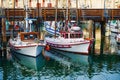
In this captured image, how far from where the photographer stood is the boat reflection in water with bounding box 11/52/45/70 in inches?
1941

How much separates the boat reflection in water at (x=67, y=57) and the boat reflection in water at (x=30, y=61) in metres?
2.32

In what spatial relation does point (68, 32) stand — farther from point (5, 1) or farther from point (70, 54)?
point (5, 1)

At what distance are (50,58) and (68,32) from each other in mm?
6373

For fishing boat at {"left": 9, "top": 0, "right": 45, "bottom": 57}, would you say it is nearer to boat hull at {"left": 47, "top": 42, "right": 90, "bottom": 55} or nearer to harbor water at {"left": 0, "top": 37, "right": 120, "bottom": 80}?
harbor water at {"left": 0, "top": 37, "right": 120, "bottom": 80}

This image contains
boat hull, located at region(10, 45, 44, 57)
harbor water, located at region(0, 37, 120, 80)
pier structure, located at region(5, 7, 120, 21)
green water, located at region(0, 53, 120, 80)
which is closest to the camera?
green water, located at region(0, 53, 120, 80)

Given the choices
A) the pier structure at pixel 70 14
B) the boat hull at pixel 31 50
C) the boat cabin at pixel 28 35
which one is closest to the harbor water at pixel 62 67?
the boat hull at pixel 31 50

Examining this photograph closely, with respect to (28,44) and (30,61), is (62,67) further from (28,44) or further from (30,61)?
(28,44)

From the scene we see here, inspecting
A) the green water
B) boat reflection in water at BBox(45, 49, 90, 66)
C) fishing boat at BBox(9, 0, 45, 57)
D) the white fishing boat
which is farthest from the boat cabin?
the green water

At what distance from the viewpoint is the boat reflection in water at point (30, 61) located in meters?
49.3

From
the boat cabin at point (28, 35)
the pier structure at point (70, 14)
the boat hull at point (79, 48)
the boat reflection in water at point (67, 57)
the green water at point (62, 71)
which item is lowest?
the green water at point (62, 71)

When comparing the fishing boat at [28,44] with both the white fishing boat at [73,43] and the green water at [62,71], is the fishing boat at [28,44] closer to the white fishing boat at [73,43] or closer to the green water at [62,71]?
the green water at [62,71]

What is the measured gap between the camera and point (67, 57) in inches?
2219

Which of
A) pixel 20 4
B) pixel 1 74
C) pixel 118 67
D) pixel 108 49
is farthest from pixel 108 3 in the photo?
pixel 1 74

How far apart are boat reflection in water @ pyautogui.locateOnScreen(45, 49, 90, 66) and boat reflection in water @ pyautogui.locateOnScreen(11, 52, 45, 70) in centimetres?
232
